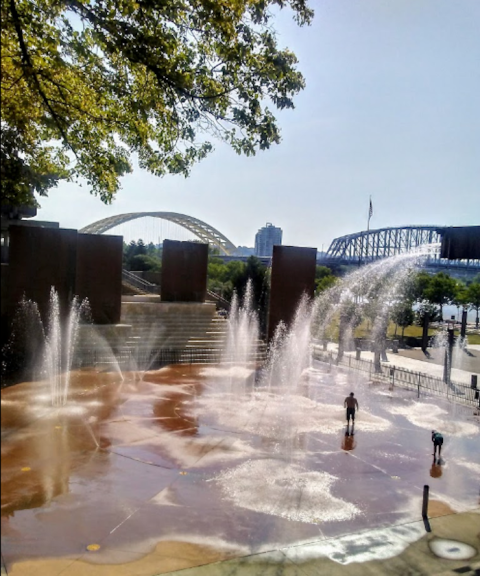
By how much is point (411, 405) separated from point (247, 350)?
8.18m

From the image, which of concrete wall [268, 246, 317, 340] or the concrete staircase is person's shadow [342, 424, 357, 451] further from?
concrete wall [268, 246, 317, 340]

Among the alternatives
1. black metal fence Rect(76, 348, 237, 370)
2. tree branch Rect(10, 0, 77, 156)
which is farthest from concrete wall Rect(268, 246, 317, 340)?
tree branch Rect(10, 0, 77, 156)

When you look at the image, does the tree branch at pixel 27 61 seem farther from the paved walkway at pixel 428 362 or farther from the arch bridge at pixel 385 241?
the arch bridge at pixel 385 241

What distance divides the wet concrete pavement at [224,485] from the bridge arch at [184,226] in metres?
83.6

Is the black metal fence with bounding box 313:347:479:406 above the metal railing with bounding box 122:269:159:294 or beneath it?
beneath

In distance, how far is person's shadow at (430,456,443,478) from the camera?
32.6 ft

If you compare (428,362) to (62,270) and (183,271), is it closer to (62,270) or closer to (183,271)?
(183,271)

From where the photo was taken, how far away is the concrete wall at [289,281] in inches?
850

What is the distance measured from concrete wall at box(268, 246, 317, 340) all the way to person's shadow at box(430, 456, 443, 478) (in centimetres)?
1155

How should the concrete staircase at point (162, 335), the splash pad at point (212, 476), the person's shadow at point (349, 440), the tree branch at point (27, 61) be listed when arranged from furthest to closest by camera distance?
the concrete staircase at point (162, 335) → the person's shadow at point (349, 440) → the splash pad at point (212, 476) → the tree branch at point (27, 61)

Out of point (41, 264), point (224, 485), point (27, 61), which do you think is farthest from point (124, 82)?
point (41, 264)

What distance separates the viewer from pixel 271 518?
7.71 metres

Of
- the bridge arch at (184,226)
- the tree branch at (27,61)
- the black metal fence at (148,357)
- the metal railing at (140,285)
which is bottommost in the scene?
the black metal fence at (148,357)

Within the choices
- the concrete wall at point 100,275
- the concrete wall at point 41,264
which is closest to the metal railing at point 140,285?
the concrete wall at point 100,275
